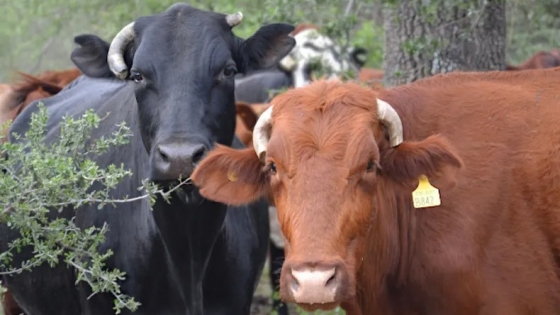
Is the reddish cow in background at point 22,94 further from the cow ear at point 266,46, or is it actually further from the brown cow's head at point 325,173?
the brown cow's head at point 325,173

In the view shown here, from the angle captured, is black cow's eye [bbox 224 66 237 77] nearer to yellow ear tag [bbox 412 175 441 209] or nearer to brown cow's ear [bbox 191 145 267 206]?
brown cow's ear [bbox 191 145 267 206]

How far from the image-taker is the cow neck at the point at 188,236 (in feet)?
21.3

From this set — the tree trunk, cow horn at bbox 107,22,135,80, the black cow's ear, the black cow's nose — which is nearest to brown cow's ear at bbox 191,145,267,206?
the black cow's nose

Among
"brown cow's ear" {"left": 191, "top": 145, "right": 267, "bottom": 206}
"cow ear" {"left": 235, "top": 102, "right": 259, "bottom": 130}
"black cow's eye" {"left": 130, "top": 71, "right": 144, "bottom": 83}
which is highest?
"black cow's eye" {"left": 130, "top": 71, "right": 144, "bottom": 83}

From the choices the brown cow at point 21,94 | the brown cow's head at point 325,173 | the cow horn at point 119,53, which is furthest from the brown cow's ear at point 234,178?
the brown cow at point 21,94

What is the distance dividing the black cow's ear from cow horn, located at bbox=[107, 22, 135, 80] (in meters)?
0.32

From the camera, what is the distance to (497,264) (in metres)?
5.80

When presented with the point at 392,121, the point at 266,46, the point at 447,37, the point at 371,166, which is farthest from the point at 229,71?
the point at 447,37

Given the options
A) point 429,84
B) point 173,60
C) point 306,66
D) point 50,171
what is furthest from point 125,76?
point 306,66

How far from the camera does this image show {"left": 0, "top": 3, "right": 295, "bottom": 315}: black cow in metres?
6.35

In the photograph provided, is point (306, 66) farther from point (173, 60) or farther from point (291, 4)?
point (173, 60)

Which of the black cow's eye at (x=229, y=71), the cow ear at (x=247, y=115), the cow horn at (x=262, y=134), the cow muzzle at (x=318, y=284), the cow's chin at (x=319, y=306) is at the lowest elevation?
the cow ear at (x=247, y=115)

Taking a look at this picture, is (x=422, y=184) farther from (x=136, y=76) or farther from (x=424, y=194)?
(x=136, y=76)

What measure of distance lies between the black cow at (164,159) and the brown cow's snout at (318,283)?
4.13 ft
